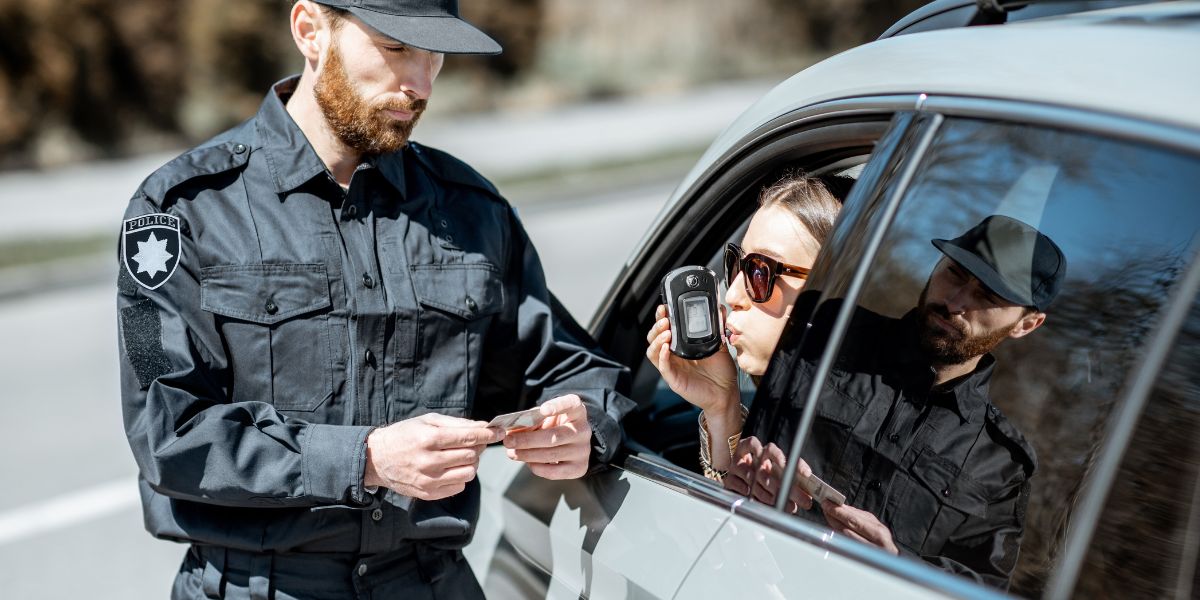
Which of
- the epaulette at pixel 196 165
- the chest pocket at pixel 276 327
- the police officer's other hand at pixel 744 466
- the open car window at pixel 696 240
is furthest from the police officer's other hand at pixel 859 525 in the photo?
the epaulette at pixel 196 165

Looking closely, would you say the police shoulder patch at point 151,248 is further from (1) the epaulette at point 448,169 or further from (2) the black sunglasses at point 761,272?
(2) the black sunglasses at point 761,272

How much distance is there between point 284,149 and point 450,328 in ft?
1.46

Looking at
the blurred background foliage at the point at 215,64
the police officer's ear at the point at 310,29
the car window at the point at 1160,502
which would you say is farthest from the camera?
the blurred background foliage at the point at 215,64

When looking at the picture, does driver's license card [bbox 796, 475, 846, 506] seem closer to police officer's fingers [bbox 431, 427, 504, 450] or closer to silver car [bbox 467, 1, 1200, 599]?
silver car [bbox 467, 1, 1200, 599]

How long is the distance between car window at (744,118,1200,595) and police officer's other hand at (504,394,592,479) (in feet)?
1.29

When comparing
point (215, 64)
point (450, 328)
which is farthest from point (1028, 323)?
point (215, 64)

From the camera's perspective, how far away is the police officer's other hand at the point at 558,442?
6.28 ft

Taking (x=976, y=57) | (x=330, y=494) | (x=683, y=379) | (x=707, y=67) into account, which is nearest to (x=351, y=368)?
(x=330, y=494)

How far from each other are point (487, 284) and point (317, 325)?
0.33 meters

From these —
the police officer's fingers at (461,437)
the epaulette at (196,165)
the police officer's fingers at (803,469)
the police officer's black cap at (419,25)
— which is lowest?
the police officer's fingers at (461,437)

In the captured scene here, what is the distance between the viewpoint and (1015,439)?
4.34 ft

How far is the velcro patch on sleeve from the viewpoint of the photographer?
1824mm

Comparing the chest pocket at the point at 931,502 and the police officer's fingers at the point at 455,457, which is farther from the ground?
the chest pocket at the point at 931,502

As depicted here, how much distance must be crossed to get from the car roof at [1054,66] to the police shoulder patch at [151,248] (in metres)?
1.03
